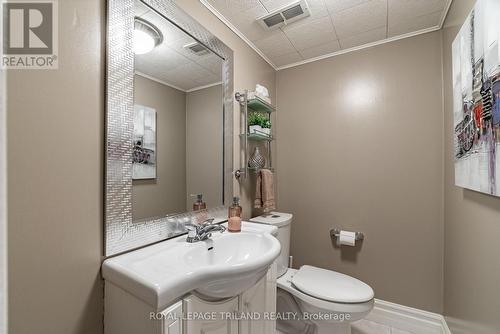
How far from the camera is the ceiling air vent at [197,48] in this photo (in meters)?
1.22

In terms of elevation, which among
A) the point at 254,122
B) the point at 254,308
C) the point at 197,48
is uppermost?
the point at 197,48

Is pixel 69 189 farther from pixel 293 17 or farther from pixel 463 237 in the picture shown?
pixel 463 237

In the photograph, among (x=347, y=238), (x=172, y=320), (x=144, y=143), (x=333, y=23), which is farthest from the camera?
(x=347, y=238)

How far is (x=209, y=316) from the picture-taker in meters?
0.78

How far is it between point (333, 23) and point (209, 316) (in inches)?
72.0

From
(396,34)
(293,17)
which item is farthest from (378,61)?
(293,17)

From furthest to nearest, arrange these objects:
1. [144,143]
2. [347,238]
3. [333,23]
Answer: [347,238]
[333,23]
[144,143]

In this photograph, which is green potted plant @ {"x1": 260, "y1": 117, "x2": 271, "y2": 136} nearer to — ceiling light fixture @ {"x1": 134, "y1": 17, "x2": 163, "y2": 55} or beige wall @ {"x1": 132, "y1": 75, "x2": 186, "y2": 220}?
beige wall @ {"x1": 132, "y1": 75, "x2": 186, "y2": 220}

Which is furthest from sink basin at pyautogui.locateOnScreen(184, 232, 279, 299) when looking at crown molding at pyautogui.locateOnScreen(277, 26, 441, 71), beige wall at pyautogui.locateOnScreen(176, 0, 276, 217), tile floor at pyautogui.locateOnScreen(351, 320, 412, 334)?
crown molding at pyautogui.locateOnScreen(277, 26, 441, 71)

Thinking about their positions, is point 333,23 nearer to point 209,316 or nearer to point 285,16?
point 285,16

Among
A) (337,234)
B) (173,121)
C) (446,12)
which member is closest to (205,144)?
(173,121)

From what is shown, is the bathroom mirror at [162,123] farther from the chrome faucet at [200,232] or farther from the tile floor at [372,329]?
the tile floor at [372,329]

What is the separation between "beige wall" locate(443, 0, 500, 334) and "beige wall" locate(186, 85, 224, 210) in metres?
1.28

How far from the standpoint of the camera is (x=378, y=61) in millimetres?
1701
